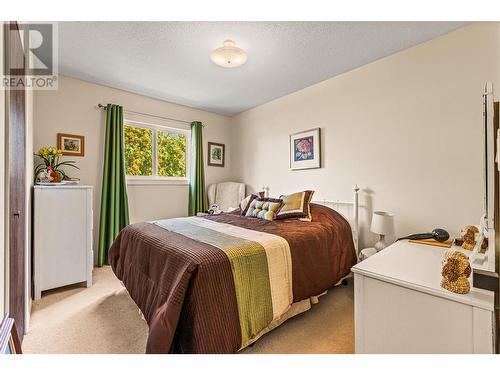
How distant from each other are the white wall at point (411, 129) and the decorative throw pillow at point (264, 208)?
69 centimetres

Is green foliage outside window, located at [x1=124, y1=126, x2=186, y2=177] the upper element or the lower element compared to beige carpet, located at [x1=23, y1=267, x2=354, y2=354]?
upper

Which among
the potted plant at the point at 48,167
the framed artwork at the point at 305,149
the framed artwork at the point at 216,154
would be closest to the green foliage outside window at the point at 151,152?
the framed artwork at the point at 216,154

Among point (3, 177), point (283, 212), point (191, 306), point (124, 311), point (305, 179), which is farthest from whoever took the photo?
point (305, 179)

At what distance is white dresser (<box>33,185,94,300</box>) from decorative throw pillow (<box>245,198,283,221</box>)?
69.0 inches

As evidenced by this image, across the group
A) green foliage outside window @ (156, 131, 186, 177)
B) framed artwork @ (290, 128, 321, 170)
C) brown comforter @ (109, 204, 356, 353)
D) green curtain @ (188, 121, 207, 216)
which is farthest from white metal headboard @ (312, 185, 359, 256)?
green foliage outside window @ (156, 131, 186, 177)

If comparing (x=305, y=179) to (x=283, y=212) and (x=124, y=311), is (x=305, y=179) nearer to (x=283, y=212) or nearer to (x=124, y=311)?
(x=283, y=212)

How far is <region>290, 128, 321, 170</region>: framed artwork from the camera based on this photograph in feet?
9.89

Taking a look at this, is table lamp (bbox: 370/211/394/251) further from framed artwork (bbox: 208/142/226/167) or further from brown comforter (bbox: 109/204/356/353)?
framed artwork (bbox: 208/142/226/167)

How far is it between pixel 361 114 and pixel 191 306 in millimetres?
2551

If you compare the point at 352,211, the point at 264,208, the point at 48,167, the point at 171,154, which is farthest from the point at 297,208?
the point at 48,167

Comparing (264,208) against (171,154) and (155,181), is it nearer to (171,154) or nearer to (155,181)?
(155,181)

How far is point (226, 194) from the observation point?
4.06 m

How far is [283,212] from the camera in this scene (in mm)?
2574
